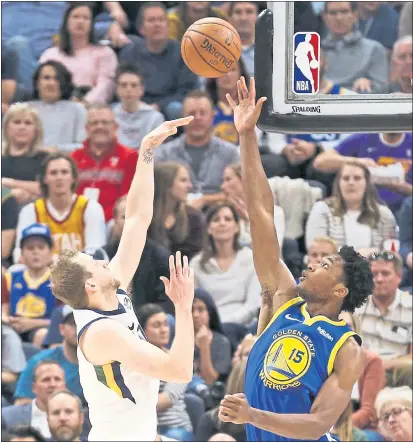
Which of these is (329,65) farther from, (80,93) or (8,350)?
(8,350)

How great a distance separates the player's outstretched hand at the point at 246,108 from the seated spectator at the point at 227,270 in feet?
9.74

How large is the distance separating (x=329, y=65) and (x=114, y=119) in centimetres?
193

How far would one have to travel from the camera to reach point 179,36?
9.45m

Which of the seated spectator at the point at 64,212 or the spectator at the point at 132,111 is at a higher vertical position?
the spectator at the point at 132,111

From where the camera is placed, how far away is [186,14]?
9.39 meters

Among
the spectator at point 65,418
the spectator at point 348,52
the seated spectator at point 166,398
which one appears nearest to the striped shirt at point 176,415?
the seated spectator at point 166,398

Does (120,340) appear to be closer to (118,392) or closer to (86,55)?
(118,392)

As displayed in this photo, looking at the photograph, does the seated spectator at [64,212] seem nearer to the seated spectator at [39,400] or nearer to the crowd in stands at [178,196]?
the crowd in stands at [178,196]

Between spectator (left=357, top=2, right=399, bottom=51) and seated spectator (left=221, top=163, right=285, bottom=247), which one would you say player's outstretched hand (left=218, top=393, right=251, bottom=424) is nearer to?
seated spectator (left=221, top=163, right=285, bottom=247)

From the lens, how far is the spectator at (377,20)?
9.62 metres

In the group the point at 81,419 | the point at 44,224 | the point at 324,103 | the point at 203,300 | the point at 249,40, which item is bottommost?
the point at 81,419

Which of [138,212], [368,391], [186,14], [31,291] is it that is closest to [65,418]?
[31,291]

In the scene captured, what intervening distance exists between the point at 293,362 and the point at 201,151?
146 inches

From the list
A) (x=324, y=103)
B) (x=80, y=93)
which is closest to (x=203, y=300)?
(x=80, y=93)
